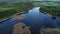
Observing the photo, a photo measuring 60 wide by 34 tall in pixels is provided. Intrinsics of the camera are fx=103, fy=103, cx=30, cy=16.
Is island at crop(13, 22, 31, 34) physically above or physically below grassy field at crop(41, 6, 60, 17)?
below

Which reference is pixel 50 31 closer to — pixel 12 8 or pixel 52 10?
pixel 52 10

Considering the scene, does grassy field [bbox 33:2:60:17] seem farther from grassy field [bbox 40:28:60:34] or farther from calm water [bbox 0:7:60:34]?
grassy field [bbox 40:28:60:34]

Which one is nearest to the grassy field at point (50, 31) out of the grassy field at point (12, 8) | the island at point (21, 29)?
the island at point (21, 29)

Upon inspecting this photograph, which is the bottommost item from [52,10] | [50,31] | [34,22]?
[50,31]

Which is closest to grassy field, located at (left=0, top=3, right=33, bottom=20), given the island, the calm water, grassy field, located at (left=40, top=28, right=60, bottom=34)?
the calm water

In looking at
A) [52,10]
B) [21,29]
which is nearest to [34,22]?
[21,29]

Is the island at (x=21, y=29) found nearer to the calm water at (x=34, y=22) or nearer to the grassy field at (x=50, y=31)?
the calm water at (x=34, y=22)
